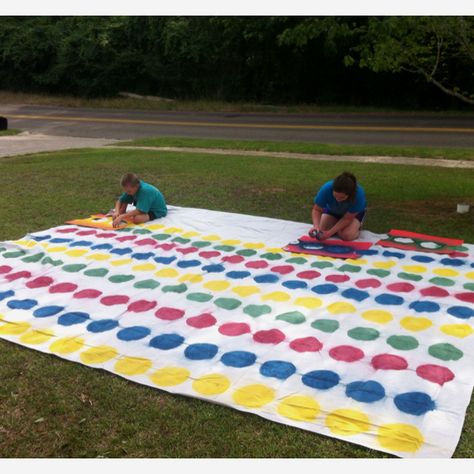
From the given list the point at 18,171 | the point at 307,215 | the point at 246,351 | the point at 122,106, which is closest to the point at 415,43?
the point at 307,215

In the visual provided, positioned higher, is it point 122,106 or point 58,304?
point 122,106

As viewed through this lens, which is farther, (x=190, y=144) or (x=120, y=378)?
(x=190, y=144)

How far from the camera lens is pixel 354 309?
3670mm

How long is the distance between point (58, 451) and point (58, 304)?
5.35ft

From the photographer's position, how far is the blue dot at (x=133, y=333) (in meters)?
3.31

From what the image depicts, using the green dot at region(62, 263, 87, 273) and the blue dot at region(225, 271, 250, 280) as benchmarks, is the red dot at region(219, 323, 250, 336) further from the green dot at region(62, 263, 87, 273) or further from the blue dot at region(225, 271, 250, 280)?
the green dot at region(62, 263, 87, 273)

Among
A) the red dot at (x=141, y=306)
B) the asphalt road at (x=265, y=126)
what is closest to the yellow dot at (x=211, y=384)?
the red dot at (x=141, y=306)

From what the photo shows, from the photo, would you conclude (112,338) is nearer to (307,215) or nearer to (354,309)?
(354,309)

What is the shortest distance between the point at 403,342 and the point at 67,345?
6.77 ft

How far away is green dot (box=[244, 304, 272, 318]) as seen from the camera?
3620 millimetres

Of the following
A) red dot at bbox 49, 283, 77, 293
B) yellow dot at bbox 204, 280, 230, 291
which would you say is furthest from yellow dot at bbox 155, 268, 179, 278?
red dot at bbox 49, 283, 77, 293

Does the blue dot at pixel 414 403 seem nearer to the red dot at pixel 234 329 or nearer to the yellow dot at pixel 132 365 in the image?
the red dot at pixel 234 329

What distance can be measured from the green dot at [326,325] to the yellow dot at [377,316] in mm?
235

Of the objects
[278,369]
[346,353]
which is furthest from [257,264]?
[278,369]
